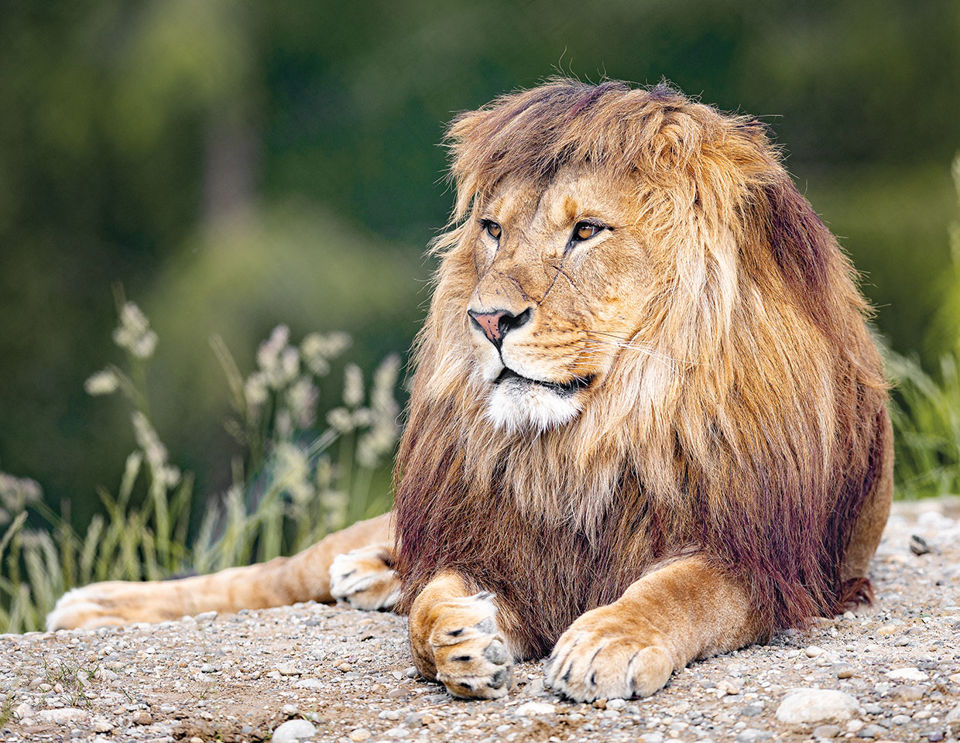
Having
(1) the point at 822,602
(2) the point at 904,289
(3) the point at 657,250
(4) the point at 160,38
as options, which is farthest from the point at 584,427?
(4) the point at 160,38

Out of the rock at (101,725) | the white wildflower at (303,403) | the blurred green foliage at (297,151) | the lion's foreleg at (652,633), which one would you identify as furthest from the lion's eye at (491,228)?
the blurred green foliage at (297,151)

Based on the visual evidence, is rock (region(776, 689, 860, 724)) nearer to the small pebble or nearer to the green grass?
the small pebble

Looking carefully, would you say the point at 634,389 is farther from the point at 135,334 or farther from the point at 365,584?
the point at 135,334

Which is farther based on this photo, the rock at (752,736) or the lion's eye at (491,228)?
the lion's eye at (491,228)

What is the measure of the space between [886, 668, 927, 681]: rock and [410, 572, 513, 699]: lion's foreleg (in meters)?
0.68

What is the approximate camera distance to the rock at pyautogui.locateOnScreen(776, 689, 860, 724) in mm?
2164

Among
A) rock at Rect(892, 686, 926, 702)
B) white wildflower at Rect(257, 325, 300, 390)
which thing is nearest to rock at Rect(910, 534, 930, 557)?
rock at Rect(892, 686, 926, 702)

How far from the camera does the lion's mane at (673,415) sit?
2.65 metres

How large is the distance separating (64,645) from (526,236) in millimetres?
1356

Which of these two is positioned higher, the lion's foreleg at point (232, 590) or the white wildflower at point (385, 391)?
the white wildflower at point (385, 391)

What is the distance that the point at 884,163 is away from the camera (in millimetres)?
8117

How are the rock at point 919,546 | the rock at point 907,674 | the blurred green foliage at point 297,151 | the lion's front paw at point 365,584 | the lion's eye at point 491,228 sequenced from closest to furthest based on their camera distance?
the rock at point 907,674 → the lion's eye at point 491,228 → the lion's front paw at point 365,584 → the rock at point 919,546 → the blurred green foliage at point 297,151

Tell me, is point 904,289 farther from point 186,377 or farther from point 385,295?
point 186,377

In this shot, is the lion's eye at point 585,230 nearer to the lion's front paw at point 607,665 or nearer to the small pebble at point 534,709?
the lion's front paw at point 607,665
